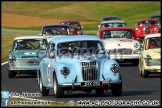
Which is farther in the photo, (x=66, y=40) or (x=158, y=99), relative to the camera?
(x=66, y=40)

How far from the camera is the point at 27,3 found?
11531 cm

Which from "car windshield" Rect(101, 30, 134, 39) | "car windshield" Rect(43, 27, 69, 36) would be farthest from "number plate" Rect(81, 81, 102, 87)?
"car windshield" Rect(43, 27, 69, 36)

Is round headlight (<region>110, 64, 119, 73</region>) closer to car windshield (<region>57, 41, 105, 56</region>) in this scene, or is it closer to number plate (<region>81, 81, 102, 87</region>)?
number plate (<region>81, 81, 102, 87</region>)

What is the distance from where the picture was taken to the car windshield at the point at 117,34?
29.6m

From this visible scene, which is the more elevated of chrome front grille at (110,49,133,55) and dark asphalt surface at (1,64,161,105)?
chrome front grille at (110,49,133,55)

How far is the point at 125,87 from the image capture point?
19.3 meters

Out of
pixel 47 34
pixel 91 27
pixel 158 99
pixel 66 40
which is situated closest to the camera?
pixel 158 99

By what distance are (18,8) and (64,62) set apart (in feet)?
297

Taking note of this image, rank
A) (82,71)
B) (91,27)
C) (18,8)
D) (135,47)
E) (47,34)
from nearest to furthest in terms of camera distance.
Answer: (82,71)
(135,47)
(47,34)
(91,27)
(18,8)

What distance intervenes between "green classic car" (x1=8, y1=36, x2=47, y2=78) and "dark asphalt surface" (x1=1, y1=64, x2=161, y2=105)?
34cm

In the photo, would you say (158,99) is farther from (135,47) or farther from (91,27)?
(91,27)

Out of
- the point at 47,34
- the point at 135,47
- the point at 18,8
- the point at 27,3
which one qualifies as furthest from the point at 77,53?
the point at 27,3

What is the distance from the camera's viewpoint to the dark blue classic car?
1563cm

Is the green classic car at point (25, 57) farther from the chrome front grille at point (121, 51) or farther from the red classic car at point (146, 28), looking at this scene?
the red classic car at point (146, 28)
